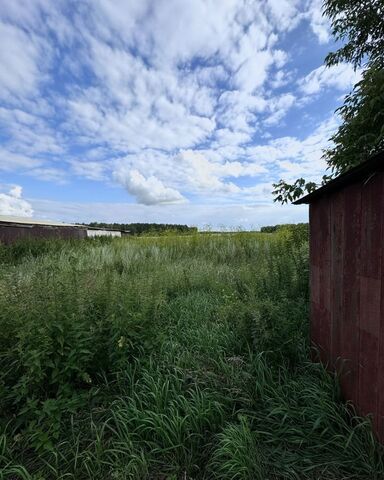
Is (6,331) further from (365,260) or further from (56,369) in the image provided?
(365,260)

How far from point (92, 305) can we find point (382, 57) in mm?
5061

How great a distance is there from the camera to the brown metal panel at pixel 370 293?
4.79ft

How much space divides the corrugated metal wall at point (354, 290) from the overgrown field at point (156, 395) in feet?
0.59

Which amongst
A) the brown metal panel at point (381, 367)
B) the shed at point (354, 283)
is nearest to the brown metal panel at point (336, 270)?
the shed at point (354, 283)

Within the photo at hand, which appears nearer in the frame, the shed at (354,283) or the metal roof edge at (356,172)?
the metal roof edge at (356,172)

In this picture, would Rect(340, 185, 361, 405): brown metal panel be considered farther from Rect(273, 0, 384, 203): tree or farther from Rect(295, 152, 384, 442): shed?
Rect(273, 0, 384, 203): tree

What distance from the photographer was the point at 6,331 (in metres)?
2.29

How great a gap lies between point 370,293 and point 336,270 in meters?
0.42

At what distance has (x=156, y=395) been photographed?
6.61 feet

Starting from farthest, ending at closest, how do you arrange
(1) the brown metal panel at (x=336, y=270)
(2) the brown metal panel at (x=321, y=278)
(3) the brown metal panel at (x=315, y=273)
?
1. (3) the brown metal panel at (x=315, y=273)
2. (2) the brown metal panel at (x=321, y=278)
3. (1) the brown metal panel at (x=336, y=270)

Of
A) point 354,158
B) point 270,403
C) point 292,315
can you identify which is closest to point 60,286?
point 270,403

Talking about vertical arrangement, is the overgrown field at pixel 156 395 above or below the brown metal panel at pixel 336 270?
below

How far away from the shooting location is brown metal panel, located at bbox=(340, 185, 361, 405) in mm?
1672

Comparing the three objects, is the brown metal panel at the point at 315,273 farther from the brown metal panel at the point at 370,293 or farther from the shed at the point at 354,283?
the brown metal panel at the point at 370,293
